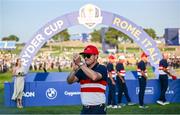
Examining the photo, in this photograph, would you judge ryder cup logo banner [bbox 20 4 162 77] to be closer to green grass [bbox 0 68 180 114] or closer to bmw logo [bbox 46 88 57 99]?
bmw logo [bbox 46 88 57 99]

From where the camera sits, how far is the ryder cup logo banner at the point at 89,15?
47.4 feet

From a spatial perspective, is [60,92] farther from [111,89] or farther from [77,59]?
[77,59]

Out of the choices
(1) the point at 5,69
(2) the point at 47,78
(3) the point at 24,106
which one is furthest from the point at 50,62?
(3) the point at 24,106

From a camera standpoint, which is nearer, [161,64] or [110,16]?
[161,64]

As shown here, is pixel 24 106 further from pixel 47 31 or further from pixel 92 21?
pixel 92 21

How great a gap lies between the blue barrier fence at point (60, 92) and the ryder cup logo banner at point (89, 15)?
287 cm

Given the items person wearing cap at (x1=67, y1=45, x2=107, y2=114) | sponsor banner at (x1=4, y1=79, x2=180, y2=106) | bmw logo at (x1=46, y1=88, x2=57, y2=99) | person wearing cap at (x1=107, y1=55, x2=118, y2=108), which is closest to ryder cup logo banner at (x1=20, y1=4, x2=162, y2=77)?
sponsor banner at (x1=4, y1=79, x2=180, y2=106)

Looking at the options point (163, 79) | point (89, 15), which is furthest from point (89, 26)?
point (163, 79)

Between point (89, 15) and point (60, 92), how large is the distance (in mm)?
3596

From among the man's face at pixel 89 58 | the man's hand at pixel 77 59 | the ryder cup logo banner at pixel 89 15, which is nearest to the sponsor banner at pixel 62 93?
the ryder cup logo banner at pixel 89 15

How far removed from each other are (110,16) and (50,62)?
81.5 ft

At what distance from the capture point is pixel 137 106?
1193cm

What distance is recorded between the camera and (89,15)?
582 inches

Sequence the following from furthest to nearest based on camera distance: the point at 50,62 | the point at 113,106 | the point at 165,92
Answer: the point at 50,62
the point at 165,92
the point at 113,106
